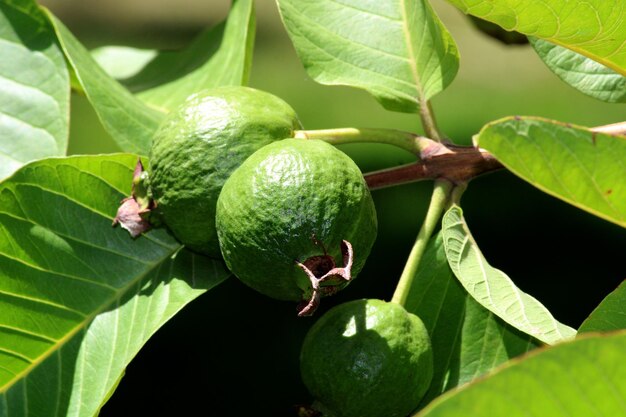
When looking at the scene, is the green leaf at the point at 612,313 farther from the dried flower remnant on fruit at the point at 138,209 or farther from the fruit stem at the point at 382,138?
the dried flower remnant on fruit at the point at 138,209

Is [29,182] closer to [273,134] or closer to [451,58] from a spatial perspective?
[273,134]

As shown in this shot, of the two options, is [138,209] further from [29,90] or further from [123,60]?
[123,60]

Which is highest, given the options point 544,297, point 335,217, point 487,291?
point 335,217

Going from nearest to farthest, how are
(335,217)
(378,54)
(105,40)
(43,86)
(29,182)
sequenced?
(335,217) → (29,182) → (378,54) → (43,86) → (105,40)

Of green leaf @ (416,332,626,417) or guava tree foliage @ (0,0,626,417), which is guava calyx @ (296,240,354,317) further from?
green leaf @ (416,332,626,417)

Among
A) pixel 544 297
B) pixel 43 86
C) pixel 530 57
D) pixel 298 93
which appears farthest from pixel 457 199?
pixel 530 57

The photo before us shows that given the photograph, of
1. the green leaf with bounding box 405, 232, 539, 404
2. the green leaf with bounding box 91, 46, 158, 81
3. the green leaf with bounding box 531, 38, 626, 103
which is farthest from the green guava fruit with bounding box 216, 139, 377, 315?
the green leaf with bounding box 91, 46, 158, 81
